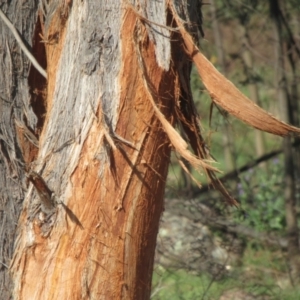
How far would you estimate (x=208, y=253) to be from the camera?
7.69 m

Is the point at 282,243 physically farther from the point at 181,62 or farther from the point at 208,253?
the point at 181,62

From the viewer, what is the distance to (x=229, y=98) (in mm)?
3326

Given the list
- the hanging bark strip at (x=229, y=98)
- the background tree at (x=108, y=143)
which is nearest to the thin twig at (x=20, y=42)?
the background tree at (x=108, y=143)

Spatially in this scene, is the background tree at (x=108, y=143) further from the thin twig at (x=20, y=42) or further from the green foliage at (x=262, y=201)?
the green foliage at (x=262, y=201)

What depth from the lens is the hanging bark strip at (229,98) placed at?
10.6ft

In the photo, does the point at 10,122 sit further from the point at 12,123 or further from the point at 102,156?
the point at 102,156

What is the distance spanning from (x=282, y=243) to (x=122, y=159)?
5.12m

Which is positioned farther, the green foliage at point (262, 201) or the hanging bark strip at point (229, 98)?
the green foliage at point (262, 201)

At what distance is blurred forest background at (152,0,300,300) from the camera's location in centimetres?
695

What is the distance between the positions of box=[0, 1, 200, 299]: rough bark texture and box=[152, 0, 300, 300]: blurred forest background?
9.45 feet

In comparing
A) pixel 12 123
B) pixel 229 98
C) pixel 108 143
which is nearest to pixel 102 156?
pixel 108 143

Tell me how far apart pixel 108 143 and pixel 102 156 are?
2.5 inches

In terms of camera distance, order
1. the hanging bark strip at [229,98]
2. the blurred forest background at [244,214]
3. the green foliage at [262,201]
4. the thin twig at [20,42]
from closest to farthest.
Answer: the hanging bark strip at [229,98] < the thin twig at [20,42] < the blurred forest background at [244,214] < the green foliage at [262,201]

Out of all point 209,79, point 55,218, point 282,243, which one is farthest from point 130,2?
point 282,243
